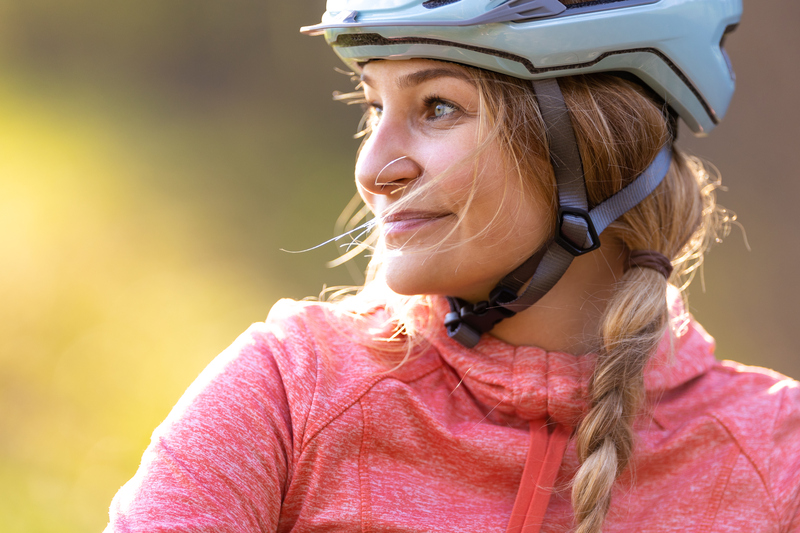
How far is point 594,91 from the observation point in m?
1.61

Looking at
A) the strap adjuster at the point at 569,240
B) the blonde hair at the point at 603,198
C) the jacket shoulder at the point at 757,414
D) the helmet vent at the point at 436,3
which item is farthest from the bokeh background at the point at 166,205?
the helmet vent at the point at 436,3

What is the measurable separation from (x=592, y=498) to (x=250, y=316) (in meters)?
4.05

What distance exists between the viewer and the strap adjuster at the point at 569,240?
157 cm

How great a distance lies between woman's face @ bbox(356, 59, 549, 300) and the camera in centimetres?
151

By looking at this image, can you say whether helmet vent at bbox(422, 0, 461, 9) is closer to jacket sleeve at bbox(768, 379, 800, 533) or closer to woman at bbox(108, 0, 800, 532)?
woman at bbox(108, 0, 800, 532)

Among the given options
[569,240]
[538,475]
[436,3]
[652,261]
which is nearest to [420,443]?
[538,475]

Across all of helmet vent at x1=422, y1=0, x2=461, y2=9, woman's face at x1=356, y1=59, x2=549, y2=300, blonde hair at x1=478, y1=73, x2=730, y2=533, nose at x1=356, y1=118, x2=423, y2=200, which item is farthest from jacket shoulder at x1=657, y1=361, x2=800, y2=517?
helmet vent at x1=422, y1=0, x2=461, y2=9

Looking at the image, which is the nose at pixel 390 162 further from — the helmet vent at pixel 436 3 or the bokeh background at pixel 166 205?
the bokeh background at pixel 166 205

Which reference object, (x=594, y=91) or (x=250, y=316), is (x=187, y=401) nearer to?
(x=594, y=91)

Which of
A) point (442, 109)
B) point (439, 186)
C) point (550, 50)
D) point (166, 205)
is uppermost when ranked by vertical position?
point (550, 50)

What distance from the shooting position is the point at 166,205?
213 inches

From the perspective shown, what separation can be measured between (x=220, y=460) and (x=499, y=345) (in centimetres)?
68

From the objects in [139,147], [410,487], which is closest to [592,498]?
[410,487]

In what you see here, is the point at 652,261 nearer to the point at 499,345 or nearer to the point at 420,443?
the point at 499,345
